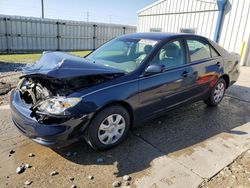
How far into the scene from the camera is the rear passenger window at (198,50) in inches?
162

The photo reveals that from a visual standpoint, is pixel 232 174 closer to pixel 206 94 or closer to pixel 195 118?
pixel 195 118

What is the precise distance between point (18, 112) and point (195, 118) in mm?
3163

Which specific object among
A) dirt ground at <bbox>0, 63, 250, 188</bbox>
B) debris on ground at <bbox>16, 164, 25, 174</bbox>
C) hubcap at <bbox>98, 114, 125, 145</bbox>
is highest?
hubcap at <bbox>98, 114, 125, 145</bbox>

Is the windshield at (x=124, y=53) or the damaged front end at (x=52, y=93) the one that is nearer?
the damaged front end at (x=52, y=93)

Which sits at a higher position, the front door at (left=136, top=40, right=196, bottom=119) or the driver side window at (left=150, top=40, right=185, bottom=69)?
the driver side window at (left=150, top=40, right=185, bottom=69)

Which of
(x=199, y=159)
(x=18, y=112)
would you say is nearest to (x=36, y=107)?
(x=18, y=112)

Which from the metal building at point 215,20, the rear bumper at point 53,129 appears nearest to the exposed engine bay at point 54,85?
the rear bumper at point 53,129

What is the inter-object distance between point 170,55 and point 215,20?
7.83 m

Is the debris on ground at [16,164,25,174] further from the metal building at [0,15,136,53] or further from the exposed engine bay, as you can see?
the metal building at [0,15,136,53]

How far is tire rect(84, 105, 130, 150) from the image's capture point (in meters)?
2.87

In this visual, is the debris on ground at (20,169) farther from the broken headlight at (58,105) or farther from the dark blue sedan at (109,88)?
the broken headlight at (58,105)

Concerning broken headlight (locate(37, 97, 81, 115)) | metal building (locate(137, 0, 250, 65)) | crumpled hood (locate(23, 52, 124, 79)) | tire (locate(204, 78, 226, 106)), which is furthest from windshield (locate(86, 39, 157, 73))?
metal building (locate(137, 0, 250, 65))

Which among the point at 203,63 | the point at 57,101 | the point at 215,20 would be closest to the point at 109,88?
the point at 57,101

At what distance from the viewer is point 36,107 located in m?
2.73
